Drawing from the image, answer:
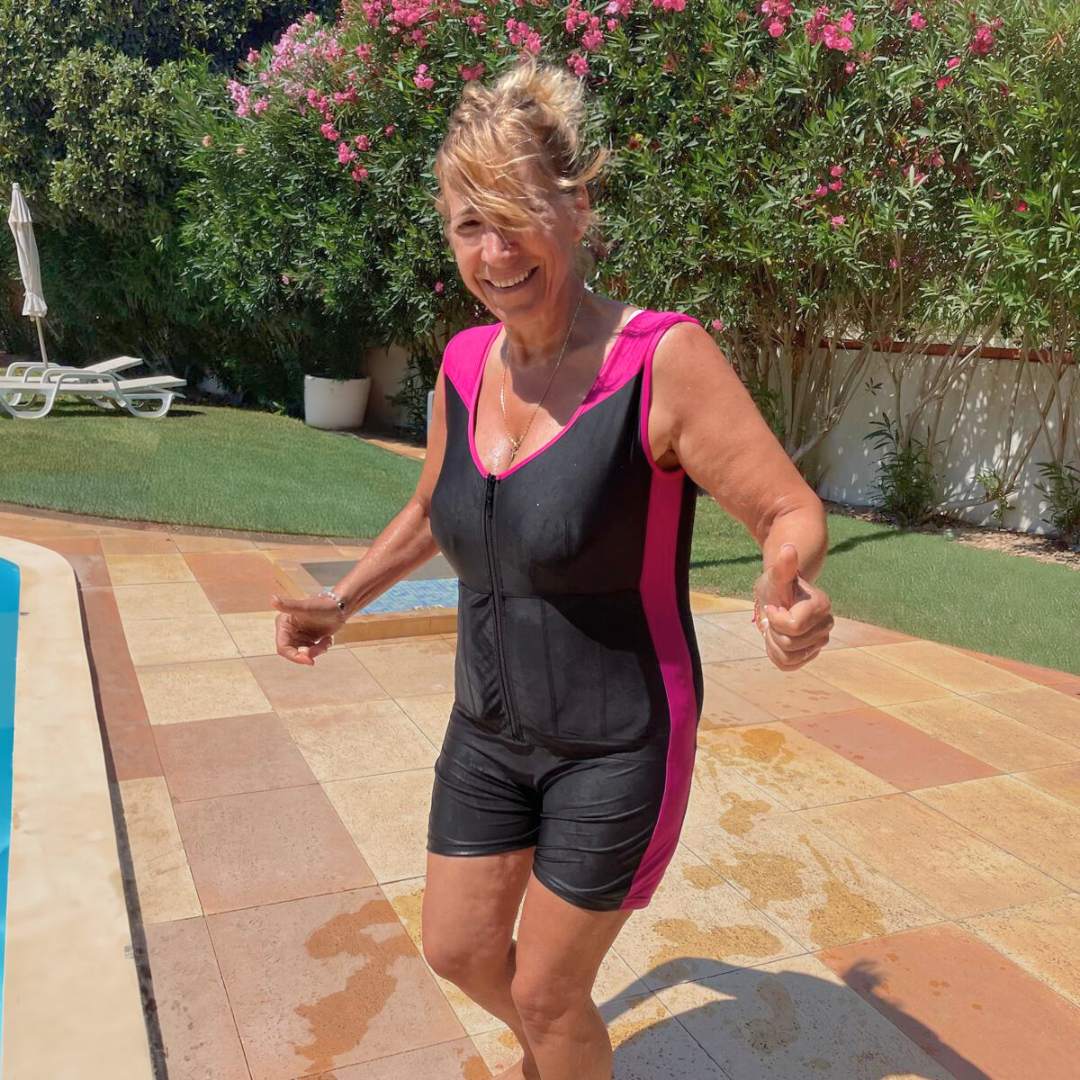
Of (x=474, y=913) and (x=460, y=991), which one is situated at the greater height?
(x=474, y=913)

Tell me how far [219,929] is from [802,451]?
873cm

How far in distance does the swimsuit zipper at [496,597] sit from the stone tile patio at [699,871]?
1.13 meters

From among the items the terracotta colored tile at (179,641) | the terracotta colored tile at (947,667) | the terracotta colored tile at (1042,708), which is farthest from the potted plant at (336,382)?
the terracotta colored tile at (1042,708)

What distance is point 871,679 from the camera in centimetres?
555

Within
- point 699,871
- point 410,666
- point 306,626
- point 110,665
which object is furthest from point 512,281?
point 110,665

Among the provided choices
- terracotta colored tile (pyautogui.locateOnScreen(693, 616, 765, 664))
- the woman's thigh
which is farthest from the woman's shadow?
terracotta colored tile (pyautogui.locateOnScreen(693, 616, 765, 664))

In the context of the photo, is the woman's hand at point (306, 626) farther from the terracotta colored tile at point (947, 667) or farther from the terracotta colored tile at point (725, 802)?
the terracotta colored tile at point (947, 667)

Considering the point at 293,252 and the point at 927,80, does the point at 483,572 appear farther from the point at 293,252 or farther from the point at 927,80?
the point at 293,252

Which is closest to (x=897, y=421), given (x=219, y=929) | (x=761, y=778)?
(x=761, y=778)

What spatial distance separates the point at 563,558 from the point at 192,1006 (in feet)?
5.72

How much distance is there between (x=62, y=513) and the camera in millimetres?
8484

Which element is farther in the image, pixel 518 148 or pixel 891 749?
pixel 891 749

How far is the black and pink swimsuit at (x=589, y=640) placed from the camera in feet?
5.77

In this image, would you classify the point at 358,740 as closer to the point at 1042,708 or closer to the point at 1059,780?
the point at 1059,780
